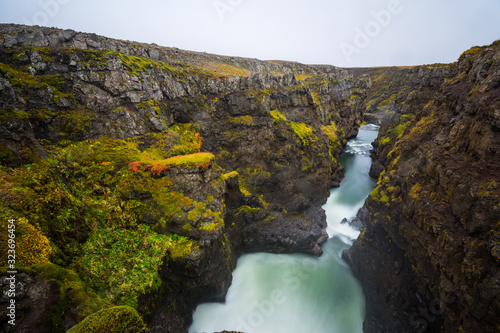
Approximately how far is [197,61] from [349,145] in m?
40.9

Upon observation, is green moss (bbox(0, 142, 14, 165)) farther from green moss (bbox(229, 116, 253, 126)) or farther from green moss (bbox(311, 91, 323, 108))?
green moss (bbox(311, 91, 323, 108))

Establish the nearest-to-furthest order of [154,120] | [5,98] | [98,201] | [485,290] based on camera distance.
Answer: [485,290]
[5,98]
[98,201]
[154,120]

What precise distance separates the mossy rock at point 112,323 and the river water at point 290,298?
11.7 metres

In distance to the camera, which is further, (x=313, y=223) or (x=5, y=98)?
(x=313, y=223)

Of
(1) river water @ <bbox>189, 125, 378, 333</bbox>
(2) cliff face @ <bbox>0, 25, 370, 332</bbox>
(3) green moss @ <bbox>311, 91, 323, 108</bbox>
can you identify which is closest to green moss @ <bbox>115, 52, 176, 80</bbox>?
(2) cliff face @ <bbox>0, 25, 370, 332</bbox>

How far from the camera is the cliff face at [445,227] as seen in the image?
8.22 m

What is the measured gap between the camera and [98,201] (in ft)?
43.0

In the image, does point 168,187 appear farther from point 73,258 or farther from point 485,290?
point 485,290

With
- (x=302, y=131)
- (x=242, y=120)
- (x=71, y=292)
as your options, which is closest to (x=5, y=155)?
(x=71, y=292)

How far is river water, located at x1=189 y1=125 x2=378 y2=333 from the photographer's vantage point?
49.5 feet

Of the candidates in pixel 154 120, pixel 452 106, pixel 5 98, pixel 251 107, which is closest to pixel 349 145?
pixel 251 107

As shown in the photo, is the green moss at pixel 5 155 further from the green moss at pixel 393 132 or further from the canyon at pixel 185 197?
the green moss at pixel 393 132

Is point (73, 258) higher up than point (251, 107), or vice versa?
point (251, 107)

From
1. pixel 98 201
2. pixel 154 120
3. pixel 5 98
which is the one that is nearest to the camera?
pixel 5 98
